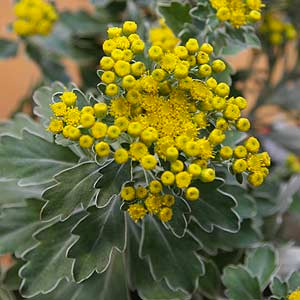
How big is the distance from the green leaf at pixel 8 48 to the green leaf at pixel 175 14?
40 cm

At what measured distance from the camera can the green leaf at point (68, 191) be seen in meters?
0.63

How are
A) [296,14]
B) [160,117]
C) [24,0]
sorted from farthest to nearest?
[296,14]
[24,0]
[160,117]

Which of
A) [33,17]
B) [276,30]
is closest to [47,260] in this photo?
[33,17]

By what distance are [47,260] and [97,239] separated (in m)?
0.09

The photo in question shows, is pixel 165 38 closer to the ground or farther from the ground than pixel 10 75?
farther from the ground

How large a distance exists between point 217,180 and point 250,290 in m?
0.14

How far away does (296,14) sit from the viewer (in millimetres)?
1102

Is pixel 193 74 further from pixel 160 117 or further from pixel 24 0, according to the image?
pixel 24 0

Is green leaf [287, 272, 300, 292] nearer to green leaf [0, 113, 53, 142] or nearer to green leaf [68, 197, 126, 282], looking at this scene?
green leaf [68, 197, 126, 282]

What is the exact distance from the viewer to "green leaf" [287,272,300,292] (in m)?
0.67

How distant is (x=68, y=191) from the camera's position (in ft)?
2.06

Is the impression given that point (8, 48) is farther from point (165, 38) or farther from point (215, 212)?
point (215, 212)

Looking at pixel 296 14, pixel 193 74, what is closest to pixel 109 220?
pixel 193 74

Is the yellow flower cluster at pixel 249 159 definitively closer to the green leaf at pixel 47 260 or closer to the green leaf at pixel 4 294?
the green leaf at pixel 47 260
